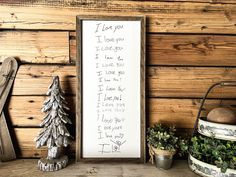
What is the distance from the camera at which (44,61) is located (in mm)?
847

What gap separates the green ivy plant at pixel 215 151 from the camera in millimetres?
670

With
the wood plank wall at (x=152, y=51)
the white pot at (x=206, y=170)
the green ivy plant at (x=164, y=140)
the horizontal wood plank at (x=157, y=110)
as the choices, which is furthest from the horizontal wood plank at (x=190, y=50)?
the white pot at (x=206, y=170)

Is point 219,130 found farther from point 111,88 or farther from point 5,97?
point 5,97

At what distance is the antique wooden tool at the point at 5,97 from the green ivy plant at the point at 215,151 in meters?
0.63

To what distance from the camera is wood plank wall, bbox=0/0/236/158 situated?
84 centimetres

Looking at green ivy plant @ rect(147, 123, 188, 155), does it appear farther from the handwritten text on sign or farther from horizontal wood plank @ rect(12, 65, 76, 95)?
horizontal wood plank @ rect(12, 65, 76, 95)

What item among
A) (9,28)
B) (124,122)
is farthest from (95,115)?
(9,28)

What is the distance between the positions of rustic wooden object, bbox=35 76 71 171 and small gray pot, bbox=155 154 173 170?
0.31 meters

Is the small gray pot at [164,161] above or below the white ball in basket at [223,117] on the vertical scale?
below

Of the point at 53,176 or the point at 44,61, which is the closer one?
the point at 53,176

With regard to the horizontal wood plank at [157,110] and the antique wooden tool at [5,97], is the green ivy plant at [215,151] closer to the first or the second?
the horizontal wood plank at [157,110]

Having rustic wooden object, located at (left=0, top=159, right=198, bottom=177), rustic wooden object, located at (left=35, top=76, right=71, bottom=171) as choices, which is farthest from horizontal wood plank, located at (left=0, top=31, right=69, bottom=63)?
rustic wooden object, located at (left=0, top=159, right=198, bottom=177)

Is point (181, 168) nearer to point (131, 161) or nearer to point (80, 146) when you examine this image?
point (131, 161)

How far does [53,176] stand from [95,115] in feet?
0.79
